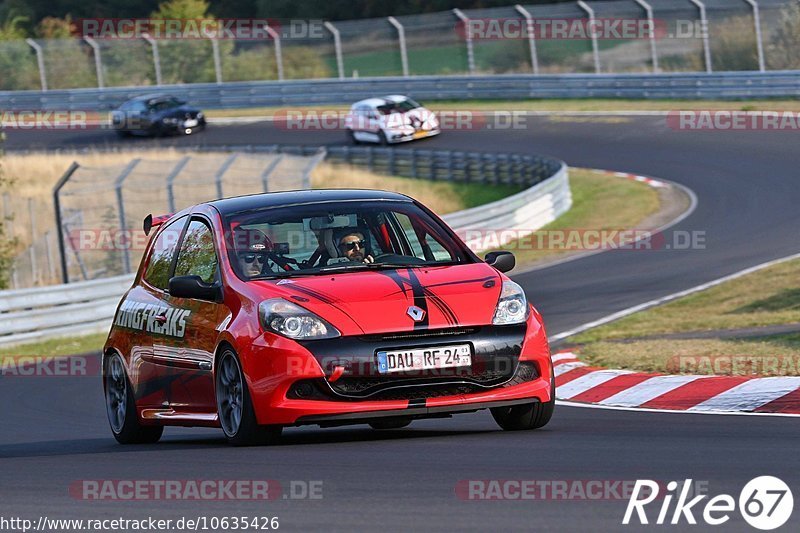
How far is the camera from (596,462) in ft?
20.7


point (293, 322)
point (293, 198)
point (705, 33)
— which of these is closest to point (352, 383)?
point (293, 322)

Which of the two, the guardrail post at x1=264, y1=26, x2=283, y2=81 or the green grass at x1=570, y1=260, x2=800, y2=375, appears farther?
the guardrail post at x1=264, y1=26, x2=283, y2=81

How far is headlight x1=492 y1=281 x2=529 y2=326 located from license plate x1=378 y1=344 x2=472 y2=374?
12.2 inches

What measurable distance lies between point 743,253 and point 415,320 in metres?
13.6

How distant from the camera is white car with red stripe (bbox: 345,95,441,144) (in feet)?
126

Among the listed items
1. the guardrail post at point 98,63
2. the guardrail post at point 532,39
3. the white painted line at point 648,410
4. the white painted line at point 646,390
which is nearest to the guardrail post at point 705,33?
the guardrail post at point 532,39

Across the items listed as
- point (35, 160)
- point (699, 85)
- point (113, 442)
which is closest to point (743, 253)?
point (113, 442)

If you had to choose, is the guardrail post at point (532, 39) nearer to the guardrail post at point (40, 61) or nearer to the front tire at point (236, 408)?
the guardrail post at point (40, 61)

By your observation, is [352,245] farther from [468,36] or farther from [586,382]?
[468,36]

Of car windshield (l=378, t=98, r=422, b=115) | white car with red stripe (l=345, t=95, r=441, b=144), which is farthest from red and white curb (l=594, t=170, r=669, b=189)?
car windshield (l=378, t=98, r=422, b=115)

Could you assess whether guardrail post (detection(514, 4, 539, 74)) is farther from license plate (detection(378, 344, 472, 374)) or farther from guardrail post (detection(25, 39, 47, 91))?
license plate (detection(378, 344, 472, 374))

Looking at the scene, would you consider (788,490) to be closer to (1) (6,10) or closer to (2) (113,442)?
(2) (113,442)

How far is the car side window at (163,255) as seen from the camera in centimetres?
899

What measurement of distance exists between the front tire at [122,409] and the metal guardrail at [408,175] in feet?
33.0
